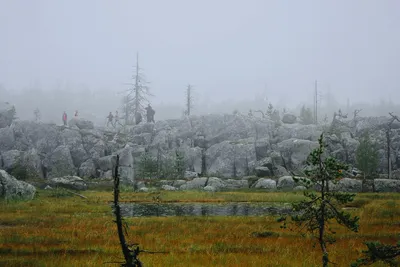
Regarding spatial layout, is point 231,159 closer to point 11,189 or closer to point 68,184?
point 68,184

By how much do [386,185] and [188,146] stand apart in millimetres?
37850

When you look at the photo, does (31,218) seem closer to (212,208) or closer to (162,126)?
(212,208)

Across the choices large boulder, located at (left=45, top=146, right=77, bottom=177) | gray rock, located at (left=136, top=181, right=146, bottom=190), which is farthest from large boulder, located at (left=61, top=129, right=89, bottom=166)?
gray rock, located at (left=136, top=181, right=146, bottom=190)

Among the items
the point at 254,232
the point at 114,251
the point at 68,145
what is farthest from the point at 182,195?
the point at 68,145

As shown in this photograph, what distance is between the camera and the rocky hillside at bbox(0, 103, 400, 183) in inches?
2391

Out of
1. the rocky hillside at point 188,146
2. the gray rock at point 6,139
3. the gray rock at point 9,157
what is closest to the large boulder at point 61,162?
the rocky hillside at point 188,146

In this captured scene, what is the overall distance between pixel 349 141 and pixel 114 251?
62962mm

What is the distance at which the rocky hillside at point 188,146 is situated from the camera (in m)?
60.7

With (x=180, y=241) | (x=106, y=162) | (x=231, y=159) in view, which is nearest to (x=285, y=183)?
(x=231, y=159)

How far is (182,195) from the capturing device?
126ft

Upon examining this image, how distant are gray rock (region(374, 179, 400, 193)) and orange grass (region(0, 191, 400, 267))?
→ 73.9 feet

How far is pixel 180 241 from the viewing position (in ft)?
47.9

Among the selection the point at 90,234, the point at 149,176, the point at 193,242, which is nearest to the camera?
the point at 193,242

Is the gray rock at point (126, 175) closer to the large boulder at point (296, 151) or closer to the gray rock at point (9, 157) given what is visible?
the gray rock at point (9, 157)
